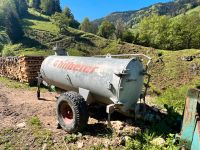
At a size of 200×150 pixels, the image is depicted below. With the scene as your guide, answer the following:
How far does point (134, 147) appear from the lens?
261 inches

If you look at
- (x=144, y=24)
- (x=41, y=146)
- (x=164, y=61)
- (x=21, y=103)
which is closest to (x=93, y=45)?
(x=144, y=24)

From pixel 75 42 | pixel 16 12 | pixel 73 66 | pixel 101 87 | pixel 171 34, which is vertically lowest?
pixel 101 87

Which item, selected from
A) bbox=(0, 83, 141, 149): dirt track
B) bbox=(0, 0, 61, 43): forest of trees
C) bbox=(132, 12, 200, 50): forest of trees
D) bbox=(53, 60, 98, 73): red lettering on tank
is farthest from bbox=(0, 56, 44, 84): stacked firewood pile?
bbox=(0, 0, 61, 43): forest of trees

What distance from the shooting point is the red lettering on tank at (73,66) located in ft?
26.7

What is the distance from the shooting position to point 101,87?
7.70 metres

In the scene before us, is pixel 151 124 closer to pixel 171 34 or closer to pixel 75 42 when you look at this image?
pixel 75 42

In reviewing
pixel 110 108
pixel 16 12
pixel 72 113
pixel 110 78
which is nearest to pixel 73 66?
pixel 72 113

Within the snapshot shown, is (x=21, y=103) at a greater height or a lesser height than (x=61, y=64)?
lesser

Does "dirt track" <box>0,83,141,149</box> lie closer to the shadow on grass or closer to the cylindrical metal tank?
the shadow on grass

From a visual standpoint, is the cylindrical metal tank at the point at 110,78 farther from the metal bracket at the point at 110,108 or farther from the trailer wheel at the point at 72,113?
the trailer wheel at the point at 72,113

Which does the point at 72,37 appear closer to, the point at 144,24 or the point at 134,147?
the point at 144,24

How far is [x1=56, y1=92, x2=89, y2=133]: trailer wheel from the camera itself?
7.47 m

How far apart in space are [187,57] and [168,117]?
10047 millimetres

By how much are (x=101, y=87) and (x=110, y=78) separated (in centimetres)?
39
